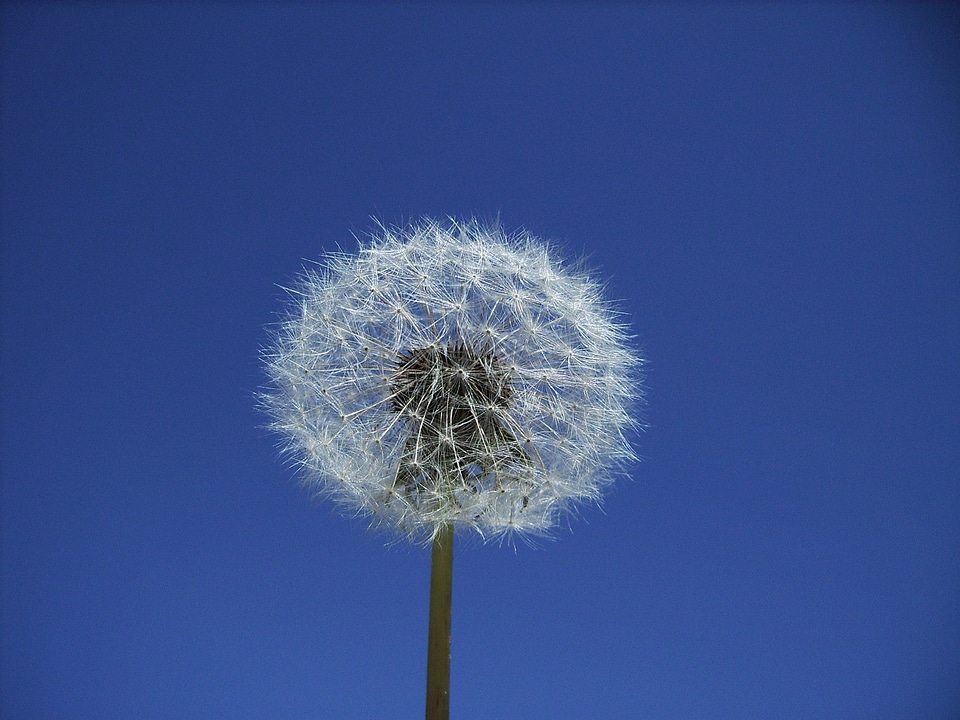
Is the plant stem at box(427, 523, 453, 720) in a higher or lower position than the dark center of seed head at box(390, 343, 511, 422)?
lower

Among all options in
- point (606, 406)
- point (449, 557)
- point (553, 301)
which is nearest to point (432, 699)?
point (449, 557)

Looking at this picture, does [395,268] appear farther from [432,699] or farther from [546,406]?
[432,699]

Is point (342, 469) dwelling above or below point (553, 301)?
below

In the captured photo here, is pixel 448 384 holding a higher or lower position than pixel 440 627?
higher

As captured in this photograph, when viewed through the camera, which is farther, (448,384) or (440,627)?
(448,384)

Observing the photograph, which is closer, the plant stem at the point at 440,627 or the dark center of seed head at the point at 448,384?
the plant stem at the point at 440,627

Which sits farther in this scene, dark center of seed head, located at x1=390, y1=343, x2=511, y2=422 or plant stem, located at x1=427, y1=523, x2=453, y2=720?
dark center of seed head, located at x1=390, y1=343, x2=511, y2=422

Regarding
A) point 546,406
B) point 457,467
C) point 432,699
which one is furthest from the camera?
point 546,406

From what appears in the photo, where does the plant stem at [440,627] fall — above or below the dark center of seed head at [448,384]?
below
